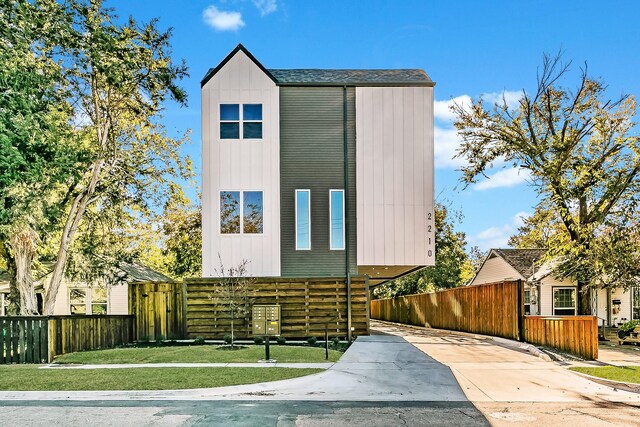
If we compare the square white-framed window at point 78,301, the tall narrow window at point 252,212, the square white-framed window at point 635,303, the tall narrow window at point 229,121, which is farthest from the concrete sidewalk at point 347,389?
the square white-framed window at point 635,303

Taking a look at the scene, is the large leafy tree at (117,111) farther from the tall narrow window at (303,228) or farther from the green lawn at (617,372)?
the green lawn at (617,372)

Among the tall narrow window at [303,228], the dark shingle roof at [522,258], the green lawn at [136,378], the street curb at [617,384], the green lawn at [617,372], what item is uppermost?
the tall narrow window at [303,228]

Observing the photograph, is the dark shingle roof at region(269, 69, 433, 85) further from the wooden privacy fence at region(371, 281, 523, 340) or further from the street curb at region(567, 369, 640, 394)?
the street curb at region(567, 369, 640, 394)

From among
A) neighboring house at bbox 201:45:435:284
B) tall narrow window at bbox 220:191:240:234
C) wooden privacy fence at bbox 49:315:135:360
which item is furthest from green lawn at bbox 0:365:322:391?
tall narrow window at bbox 220:191:240:234

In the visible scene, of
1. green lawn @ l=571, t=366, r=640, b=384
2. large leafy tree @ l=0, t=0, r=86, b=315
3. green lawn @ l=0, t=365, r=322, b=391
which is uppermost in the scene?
large leafy tree @ l=0, t=0, r=86, b=315

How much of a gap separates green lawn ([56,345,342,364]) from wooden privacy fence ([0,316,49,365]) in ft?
1.93

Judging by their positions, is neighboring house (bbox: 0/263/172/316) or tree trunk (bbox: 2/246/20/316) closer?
tree trunk (bbox: 2/246/20/316)

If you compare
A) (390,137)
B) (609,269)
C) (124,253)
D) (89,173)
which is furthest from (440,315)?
(89,173)

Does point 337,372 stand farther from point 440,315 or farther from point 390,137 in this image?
point 440,315

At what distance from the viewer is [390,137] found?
71.7ft

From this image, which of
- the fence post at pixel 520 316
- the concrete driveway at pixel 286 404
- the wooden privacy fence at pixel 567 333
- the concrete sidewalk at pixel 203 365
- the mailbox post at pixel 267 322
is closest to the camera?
the concrete driveway at pixel 286 404

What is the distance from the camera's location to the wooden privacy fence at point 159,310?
21156 millimetres

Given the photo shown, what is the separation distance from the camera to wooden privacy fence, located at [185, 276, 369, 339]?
827 inches

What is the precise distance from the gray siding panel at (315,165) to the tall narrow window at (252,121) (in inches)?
31.9
